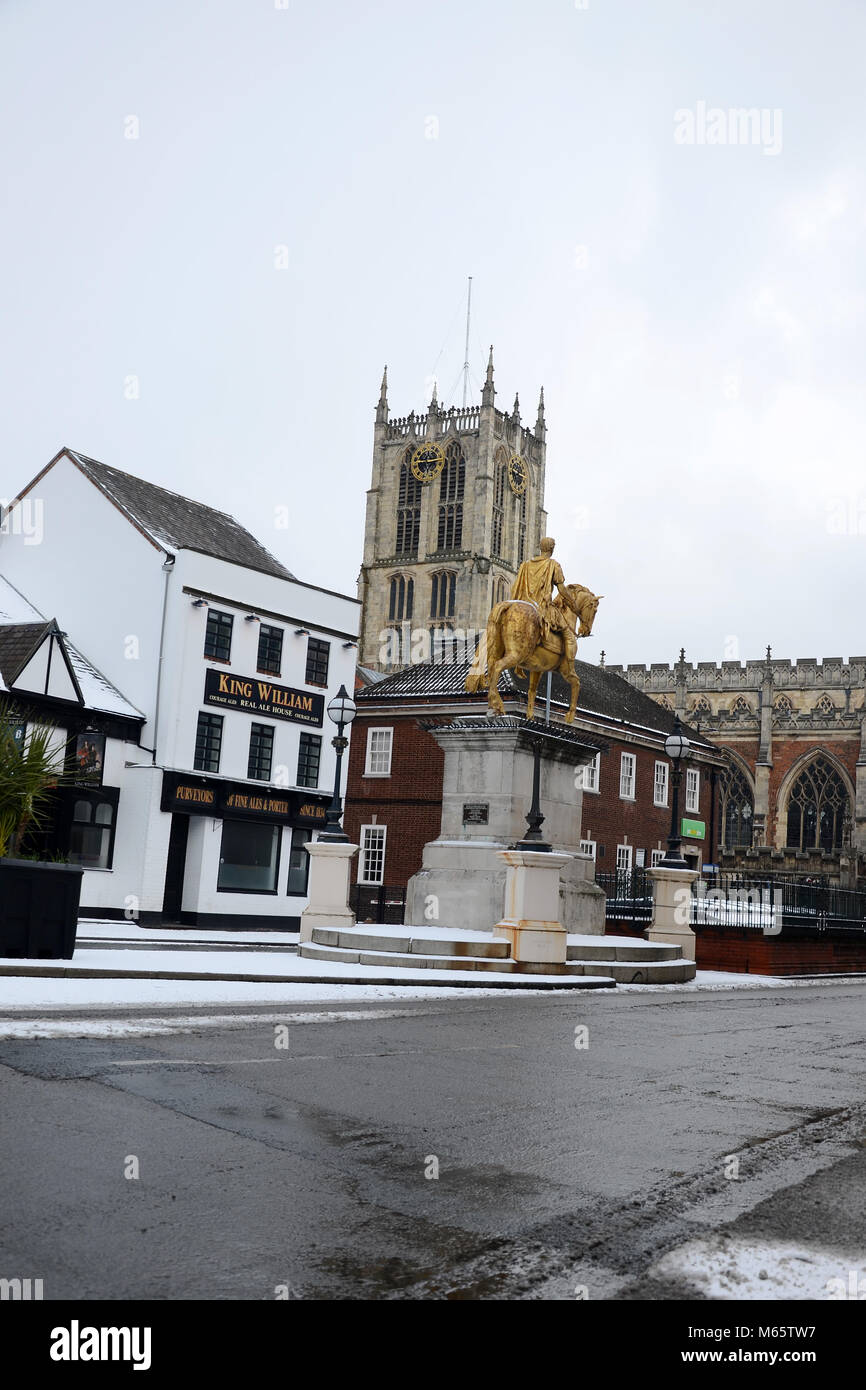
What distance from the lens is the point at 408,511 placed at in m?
112

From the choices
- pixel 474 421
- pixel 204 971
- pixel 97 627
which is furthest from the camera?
pixel 474 421

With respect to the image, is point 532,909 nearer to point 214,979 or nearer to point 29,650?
point 214,979

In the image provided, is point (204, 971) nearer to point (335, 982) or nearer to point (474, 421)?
point (335, 982)

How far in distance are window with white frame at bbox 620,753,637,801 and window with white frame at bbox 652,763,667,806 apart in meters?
2.05

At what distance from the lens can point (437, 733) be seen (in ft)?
69.8

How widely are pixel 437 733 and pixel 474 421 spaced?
3730 inches

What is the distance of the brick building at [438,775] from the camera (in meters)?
40.4

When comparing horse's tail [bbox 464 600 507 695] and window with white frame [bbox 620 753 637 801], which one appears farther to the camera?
window with white frame [bbox 620 753 637 801]

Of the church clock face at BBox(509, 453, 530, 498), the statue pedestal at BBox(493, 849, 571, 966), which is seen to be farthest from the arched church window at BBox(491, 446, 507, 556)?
the statue pedestal at BBox(493, 849, 571, 966)

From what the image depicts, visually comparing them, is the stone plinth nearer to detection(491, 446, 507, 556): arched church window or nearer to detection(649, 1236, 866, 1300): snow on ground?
detection(649, 1236, 866, 1300): snow on ground

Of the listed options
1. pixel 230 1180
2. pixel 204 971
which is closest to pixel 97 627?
pixel 204 971

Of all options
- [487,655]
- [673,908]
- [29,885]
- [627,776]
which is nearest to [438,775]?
[627,776]

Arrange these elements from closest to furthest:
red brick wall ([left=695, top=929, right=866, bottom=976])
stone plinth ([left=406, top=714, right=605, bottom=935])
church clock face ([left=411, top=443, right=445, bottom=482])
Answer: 1. stone plinth ([left=406, top=714, right=605, bottom=935])
2. red brick wall ([left=695, top=929, right=866, bottom=976])
3. church clock face ([left=411, top=443, right=445, bottom=482])

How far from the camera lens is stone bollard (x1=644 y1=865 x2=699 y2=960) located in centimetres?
2422
